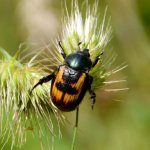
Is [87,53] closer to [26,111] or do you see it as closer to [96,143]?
[26,111]

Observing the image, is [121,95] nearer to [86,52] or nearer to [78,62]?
[78,62]

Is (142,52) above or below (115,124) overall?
above

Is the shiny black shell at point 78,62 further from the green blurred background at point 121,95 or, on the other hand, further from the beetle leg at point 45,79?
the green blurred background at point 121,95

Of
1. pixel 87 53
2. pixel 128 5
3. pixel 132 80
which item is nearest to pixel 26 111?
pixel 87 53

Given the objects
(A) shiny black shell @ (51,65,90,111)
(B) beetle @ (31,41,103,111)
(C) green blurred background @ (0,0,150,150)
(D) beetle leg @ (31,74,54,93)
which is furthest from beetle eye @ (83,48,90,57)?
(C) green blurred background @ (0,0,150,150)

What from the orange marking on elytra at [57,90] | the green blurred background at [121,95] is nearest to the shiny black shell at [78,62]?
the orange marking on elytra at [57,90]

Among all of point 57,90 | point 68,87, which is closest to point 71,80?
point 68,87
